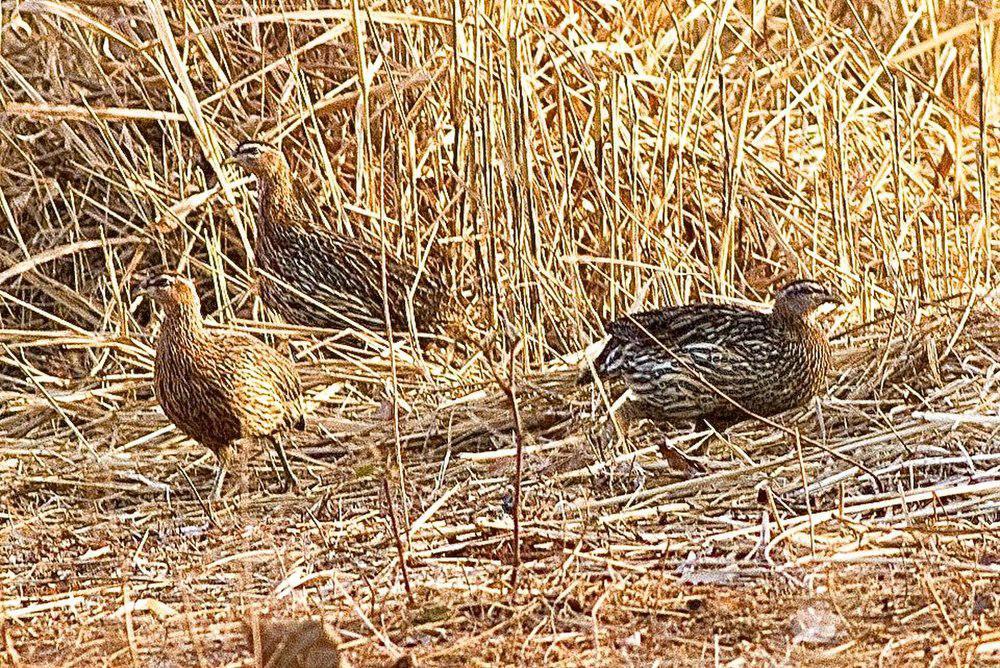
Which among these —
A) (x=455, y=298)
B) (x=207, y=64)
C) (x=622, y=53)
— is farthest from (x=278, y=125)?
(x=622, y=53)

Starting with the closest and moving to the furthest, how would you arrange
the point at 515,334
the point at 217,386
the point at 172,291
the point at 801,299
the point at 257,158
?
1. the point at 217,386
2. the point at 172,291
3. the point at 801,299
4. the point at 515,334
5. the point at 257,158

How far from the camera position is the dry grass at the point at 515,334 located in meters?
3.53

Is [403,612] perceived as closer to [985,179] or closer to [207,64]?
[985,179]

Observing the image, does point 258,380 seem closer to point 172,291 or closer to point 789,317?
point 172,291

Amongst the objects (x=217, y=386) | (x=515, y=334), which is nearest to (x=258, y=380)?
(x=217, y=386)

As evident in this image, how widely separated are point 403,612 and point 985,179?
2.81 m

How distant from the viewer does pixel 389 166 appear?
6.27 meters

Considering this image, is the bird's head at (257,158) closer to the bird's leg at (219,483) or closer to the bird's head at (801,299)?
the bird's leg at (219,483)

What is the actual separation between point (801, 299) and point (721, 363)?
15.3 inches

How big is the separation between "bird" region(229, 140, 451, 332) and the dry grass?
111 millimetres

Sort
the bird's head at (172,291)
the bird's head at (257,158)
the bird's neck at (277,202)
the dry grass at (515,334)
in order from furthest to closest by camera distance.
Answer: the bird's neck at (277,202) → the bird's head at (257,158) → the bird's head at (172,291) → the dry grass at (515,334)

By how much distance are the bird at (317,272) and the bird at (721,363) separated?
46.2 inches

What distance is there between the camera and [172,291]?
4992mm

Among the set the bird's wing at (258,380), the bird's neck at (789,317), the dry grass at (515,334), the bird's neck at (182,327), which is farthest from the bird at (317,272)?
the bird's neck at (789,317)
